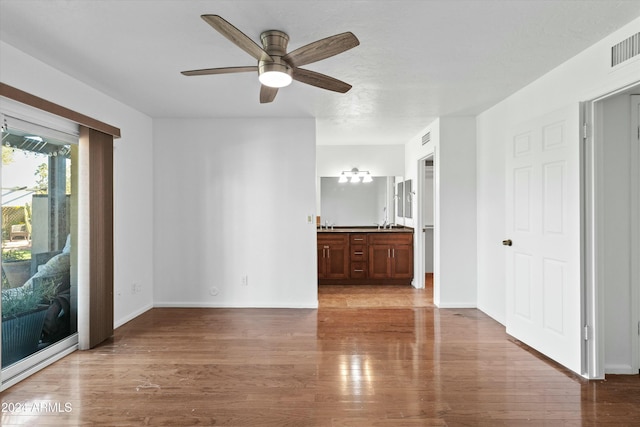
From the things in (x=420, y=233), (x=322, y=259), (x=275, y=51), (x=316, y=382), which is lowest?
(x=316, y=382)

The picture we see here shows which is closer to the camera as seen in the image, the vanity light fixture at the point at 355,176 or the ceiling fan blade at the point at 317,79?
the ceiling fan blade at the point at 317,79

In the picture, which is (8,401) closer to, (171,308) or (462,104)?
(171,308)

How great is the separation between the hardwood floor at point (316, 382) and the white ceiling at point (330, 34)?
241cm

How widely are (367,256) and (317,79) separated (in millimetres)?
3996

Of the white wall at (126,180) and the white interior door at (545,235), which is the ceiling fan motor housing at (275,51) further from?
the white interior door at (545,235)

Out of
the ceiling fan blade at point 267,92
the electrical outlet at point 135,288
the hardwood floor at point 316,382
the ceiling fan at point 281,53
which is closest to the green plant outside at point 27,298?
the hardwood floor at point 316,382

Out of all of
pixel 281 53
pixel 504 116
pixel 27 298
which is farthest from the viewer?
pixel 504 116

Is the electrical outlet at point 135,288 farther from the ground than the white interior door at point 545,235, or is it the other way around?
the white interior door at point 545,235

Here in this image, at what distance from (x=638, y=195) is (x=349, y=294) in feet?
11.9

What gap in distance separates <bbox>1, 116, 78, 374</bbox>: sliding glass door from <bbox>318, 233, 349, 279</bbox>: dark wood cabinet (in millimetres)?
3525

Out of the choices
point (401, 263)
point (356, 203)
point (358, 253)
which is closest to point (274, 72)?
point (358, 253)

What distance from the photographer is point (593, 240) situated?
106 inches

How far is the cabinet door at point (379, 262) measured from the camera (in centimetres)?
605

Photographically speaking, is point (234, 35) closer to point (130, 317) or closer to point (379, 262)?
point (130, 317)
